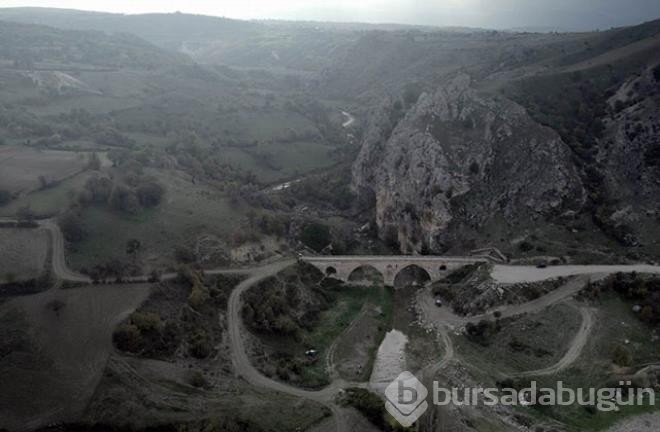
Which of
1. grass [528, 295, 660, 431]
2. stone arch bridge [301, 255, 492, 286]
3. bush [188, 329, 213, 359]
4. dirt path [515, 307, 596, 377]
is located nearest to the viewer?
grass [528, 295, 660, 431]

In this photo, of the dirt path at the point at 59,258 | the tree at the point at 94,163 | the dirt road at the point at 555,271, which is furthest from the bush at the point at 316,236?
the tree at the point at 94,163

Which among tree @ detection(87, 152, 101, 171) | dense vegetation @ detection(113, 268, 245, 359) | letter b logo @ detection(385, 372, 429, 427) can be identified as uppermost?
tree @ detection(87, 152, 101, 171)

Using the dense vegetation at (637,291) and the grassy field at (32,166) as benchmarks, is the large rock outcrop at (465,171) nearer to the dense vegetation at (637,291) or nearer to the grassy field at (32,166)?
the dense vegetation at (637,291)

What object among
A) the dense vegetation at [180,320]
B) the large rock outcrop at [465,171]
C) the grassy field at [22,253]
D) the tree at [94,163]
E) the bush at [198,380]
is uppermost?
the large rock outcrop at [465,171]

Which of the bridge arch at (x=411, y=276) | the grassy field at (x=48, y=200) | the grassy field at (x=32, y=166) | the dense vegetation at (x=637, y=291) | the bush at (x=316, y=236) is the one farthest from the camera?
the bush at (x=316, y=236)

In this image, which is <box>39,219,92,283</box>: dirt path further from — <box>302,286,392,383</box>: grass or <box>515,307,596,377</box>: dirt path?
<box>515,307,596,377</box>: dirt path

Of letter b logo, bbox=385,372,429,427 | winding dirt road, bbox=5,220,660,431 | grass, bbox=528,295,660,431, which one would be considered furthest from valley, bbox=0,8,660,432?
letter b logo, bbox=385,372,429,427
